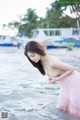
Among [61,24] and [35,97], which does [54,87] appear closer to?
[35,97]

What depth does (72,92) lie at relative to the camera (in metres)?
6.27

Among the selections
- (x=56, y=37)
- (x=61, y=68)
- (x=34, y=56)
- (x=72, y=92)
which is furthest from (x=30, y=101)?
(x=56, y=37)

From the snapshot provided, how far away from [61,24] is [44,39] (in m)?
10.0

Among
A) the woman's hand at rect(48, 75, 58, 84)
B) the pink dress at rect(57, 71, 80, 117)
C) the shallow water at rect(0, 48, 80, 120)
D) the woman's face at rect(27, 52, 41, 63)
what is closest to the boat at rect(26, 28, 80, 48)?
the shallow water at rect(0, 48, 80, 120)

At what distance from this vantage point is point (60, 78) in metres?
6.21

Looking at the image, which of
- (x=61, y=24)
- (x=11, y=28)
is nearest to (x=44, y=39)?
(x=61, y=24)

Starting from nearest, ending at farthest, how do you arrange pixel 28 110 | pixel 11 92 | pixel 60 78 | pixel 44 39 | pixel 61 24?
pixel 60 78 < pixel 28 110 < pixel 11 92 < pixel 44 39 < pixel 61 24

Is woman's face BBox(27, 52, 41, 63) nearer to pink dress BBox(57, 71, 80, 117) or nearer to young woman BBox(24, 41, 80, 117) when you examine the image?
young woman BBox(24, 41, 80, 117)

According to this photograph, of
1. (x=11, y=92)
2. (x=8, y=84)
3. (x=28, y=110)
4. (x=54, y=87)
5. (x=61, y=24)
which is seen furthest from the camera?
(x=61, y=24)

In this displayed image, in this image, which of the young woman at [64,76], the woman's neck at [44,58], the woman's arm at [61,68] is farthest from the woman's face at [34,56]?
the woman's arm at [61,68]

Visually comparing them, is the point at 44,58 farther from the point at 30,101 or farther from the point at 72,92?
the point at 30,101

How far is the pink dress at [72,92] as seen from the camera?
6258mm

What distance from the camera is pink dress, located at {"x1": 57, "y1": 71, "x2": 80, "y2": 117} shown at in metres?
6.26

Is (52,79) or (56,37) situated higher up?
(52,79)
